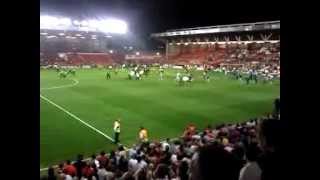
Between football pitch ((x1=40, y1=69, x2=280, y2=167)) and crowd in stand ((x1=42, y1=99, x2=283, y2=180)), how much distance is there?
148 inches

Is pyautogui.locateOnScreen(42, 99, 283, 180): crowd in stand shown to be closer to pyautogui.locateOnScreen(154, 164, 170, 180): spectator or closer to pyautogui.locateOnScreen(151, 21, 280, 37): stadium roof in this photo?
pyautogui.locateOnScreen(154, 164, 170, 180): spectator

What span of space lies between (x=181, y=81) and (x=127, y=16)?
38.3 m

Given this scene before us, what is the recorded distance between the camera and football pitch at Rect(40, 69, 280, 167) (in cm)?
1604

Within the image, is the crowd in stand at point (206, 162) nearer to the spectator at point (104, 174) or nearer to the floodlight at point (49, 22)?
the spectator at point (104, 174)

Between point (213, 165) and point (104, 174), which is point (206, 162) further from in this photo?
point (104, 174)

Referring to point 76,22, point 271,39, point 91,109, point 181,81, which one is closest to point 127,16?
point 76,22

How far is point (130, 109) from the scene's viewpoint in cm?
2228

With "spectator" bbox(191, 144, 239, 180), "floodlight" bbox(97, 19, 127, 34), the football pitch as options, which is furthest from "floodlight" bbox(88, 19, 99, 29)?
"spectator" bbox(191, 144, 239, 180)

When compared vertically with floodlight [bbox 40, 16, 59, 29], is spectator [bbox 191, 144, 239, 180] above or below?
below

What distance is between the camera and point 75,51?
7006 cm

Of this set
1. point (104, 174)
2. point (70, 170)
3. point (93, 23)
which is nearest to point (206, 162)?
point (104, 174)

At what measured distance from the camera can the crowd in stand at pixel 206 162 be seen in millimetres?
2346

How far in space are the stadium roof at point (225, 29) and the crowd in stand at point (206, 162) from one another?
40.1 m
